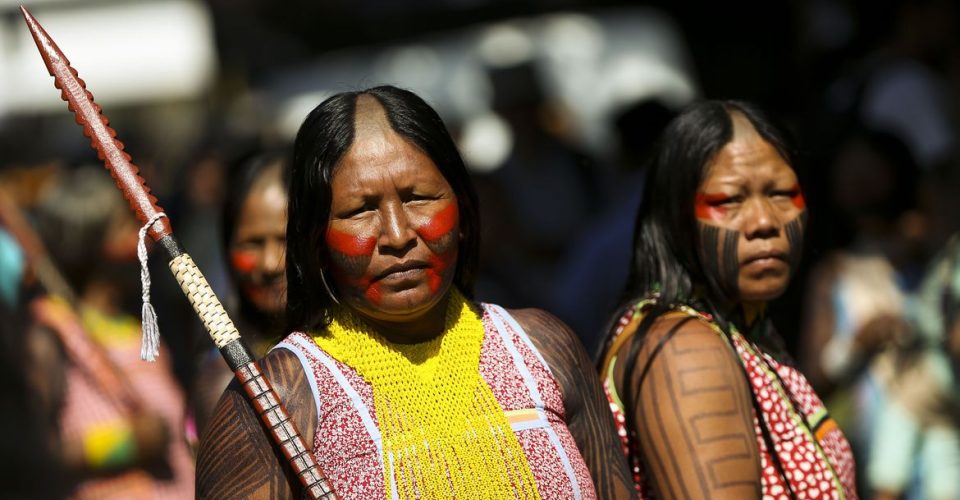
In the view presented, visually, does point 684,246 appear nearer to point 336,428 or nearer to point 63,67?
point 336,428

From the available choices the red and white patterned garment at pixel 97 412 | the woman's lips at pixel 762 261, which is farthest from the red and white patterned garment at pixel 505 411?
the red and white patterned garment at pixel 97 412

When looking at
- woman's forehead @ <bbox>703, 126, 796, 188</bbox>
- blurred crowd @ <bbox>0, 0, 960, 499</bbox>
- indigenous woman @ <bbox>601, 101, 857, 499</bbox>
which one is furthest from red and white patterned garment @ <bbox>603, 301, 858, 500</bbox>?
blurred crowd @ <bbox>0, 0, 960, 499</bbox>

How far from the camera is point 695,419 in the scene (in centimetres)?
332

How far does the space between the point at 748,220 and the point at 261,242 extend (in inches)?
56.3

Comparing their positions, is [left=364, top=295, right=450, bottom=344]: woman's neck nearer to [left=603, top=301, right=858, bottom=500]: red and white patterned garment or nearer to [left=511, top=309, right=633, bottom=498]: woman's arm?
[left=511, top=309, right=633, bottom=498]: woman's arm

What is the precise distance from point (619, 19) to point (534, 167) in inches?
195

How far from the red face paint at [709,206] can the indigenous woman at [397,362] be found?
2.12ft

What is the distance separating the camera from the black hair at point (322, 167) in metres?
2.99

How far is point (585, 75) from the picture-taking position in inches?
497

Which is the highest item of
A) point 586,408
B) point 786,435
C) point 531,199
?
point 531,199

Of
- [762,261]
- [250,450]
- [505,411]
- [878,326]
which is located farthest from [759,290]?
[878,326]

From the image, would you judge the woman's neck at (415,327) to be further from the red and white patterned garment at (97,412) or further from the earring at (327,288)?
the red and white patterned garment at (97,412)

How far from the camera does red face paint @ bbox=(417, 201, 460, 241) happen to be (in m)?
2.99

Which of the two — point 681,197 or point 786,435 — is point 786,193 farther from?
point 786,435
